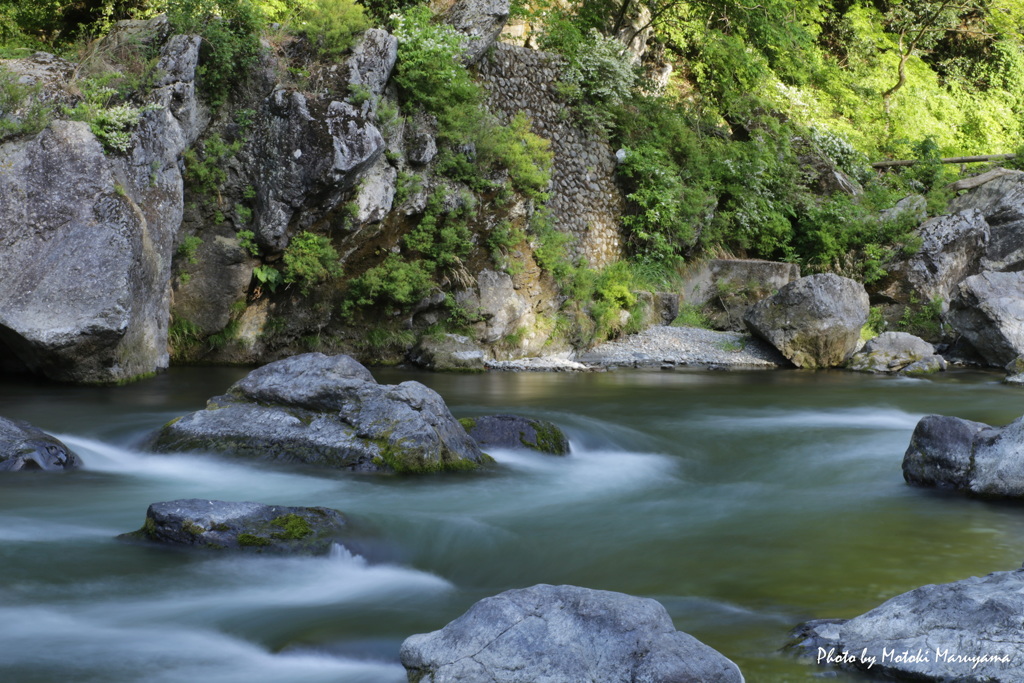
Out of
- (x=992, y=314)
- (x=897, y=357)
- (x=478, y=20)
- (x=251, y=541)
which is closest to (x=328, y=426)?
(x=251, y=541)

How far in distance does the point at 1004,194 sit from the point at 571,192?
9.73m

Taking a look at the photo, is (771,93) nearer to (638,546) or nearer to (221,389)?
(221,389)

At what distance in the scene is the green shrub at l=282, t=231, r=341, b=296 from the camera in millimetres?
12641

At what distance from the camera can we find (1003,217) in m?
18.7

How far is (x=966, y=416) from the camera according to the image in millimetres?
10461

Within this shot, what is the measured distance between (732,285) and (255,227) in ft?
31.6

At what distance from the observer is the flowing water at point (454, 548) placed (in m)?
3.81

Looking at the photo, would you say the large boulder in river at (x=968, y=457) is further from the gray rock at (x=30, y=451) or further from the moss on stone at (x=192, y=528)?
the gray rock at (x=30, y=451)

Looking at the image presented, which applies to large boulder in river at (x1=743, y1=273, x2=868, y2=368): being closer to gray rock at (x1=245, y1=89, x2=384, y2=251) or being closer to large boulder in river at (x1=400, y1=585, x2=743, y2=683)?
gray rock at (x1=245, y1=89, x2=384, y2=251)

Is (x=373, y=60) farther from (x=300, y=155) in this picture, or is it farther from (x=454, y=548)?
(x=454, y=548)

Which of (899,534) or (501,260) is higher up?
(501,260)

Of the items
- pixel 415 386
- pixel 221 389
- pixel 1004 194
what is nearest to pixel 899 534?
pixel 415 386

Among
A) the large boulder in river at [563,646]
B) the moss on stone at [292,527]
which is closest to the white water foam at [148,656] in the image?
the large boulder in river at [563,646]

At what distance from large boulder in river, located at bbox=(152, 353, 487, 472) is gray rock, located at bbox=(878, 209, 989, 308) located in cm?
1381
